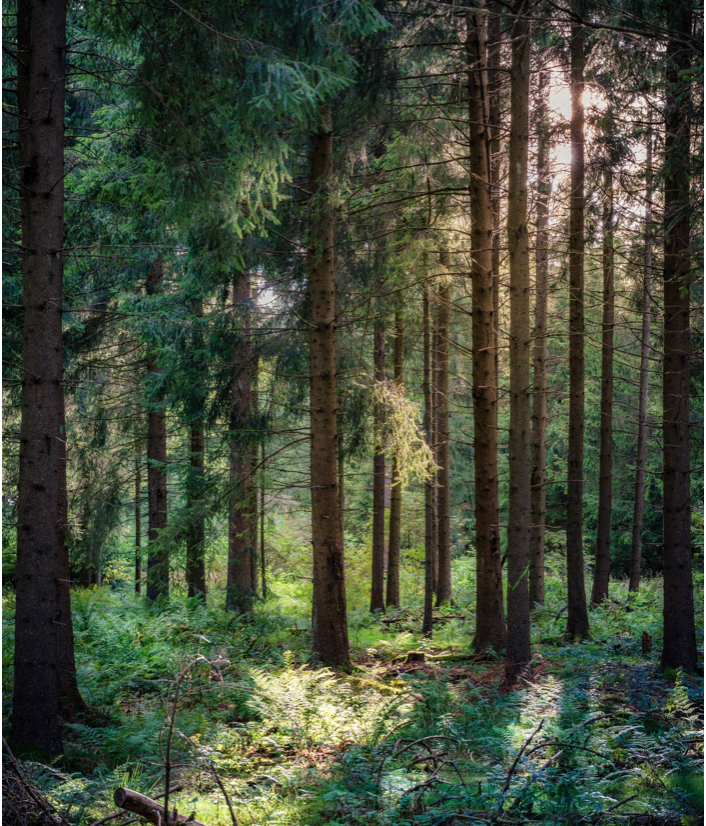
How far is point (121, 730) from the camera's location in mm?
5988

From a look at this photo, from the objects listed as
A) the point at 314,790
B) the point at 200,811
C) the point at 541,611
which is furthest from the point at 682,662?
the point at 200,811

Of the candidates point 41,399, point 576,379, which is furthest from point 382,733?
point 576,379

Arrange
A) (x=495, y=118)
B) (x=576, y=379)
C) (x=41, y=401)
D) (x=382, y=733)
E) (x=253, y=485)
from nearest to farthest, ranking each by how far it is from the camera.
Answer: (x=41, y=401)
(x=382, y=733)
(x=495, y=118)
(x=253, y=485)
(x=576, y=379)

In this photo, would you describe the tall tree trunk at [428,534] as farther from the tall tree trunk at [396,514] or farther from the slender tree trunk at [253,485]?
the slender tree trunk at [253,485]

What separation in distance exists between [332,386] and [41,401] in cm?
385

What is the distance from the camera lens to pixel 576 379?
33.8 feet

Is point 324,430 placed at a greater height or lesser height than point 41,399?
lesser

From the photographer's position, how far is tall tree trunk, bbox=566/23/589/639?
9758 millimetres

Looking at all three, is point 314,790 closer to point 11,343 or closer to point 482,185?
point 482,185

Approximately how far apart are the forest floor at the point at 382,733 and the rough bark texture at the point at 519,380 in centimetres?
62

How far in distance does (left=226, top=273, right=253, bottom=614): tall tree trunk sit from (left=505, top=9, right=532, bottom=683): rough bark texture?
395cm

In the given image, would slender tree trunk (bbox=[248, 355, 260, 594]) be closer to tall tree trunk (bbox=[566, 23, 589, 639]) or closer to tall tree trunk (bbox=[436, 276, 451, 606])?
tall tree trunk (bbox=[436, 276, 451, 606])

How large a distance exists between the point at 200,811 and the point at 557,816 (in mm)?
2352

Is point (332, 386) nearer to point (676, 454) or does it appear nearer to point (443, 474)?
point (676, 454)
